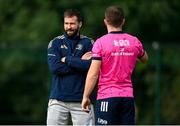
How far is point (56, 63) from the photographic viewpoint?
9.05 m

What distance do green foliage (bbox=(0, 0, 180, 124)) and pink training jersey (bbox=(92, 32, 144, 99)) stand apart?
28.1ft

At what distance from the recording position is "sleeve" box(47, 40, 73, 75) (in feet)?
29.4

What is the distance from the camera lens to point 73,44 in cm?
909

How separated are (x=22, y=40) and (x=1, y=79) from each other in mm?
1221

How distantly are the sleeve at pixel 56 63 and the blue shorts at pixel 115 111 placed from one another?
2.71ft

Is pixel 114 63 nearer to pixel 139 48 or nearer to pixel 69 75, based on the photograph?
pixel 139 48

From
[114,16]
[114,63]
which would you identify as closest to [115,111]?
[114,63]

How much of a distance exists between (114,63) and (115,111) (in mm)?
510

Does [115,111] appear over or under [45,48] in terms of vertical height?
under

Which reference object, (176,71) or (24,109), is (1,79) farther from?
(176,71)

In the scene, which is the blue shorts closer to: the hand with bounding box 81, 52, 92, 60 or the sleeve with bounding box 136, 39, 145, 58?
the sleeve with bounding box 136, 39, 145, 58

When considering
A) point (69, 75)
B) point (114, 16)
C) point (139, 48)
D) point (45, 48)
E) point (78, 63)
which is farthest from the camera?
point (45, 48)

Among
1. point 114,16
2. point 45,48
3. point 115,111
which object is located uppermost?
point 114,16

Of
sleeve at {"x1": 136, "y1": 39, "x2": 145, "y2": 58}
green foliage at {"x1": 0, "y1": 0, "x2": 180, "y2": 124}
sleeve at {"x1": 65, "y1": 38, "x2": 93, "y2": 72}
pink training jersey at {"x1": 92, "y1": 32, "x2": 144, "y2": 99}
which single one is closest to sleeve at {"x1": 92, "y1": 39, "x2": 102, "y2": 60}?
pink training jersey at {"x1": 92, "y1": 32, "x2": 144, "y2": 99}
